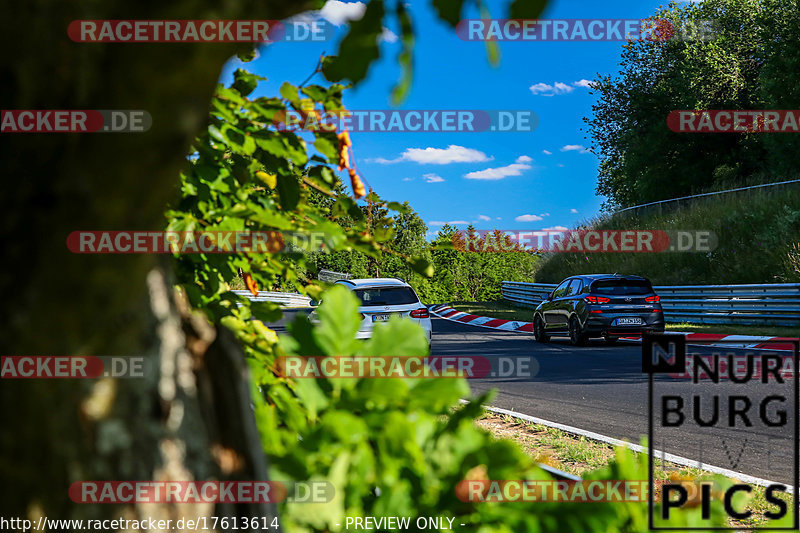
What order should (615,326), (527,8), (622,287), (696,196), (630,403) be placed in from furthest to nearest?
(696,196), (622,287), (615,326), (630,403), (527,8)

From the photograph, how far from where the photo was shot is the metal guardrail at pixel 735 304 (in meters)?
15.0

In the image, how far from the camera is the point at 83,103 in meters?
0.77

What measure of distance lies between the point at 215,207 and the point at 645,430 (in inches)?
206

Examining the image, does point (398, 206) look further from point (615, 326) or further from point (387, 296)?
point (615, 326)

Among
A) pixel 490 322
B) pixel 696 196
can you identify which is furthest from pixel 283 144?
pixel 696 196

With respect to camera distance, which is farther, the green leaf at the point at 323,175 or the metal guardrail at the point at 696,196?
the metal guardrail at the point at 696,196

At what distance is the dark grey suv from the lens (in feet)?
46.9

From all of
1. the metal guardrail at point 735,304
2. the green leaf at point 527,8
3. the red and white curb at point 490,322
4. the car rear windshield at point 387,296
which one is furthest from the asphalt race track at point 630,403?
the red and white curb at point 490,322

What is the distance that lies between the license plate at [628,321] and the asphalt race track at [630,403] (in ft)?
3.29

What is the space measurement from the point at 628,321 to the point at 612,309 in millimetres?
454

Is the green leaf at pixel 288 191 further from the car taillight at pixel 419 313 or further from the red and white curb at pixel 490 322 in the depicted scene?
the red and white curb at pixel 490 322

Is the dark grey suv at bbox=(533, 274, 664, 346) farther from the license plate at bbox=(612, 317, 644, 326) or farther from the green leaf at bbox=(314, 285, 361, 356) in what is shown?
the green leaf at bbox=(314, 285, 361, 356)

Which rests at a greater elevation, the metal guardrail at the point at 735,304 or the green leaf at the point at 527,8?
the green leaf at the point at 527,8

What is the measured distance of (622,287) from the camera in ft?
48.0
